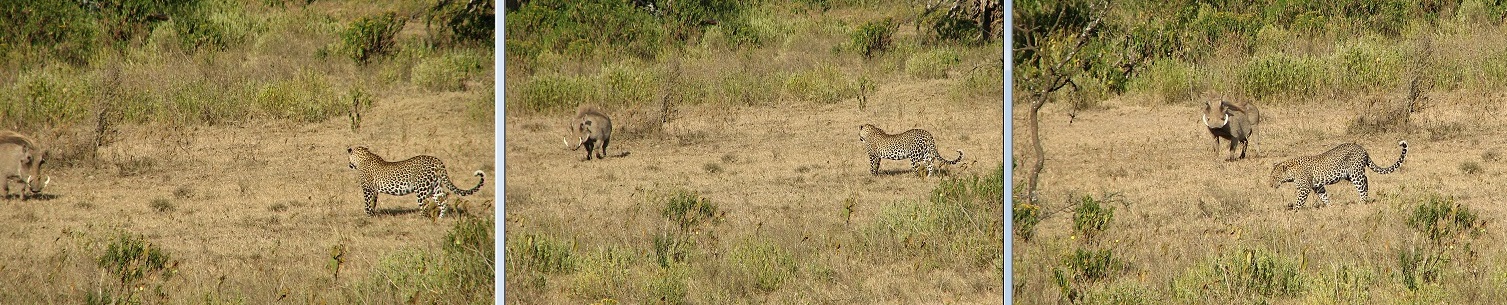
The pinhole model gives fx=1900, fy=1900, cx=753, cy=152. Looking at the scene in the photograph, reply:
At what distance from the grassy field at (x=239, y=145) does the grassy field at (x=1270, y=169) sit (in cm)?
207

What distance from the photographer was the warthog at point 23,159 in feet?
21.5

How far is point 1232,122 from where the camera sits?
685 centimetres

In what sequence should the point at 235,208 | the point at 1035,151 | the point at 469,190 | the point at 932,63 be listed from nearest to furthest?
the point at 235,208 → the point at 469,190 → the point at 932,63 → the point at 1035,151

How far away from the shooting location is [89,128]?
21.6 ft

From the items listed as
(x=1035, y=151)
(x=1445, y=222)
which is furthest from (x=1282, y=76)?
(x=1035, y=151)

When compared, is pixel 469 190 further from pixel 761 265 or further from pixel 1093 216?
pixel 1093 216

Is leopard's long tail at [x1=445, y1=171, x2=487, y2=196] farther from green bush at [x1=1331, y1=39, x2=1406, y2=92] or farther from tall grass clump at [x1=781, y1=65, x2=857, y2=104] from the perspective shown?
green bush at [x1=1331, y1=39, x2=1406, y2=92]

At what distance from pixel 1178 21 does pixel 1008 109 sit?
737mm

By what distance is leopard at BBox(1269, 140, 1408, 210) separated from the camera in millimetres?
6773

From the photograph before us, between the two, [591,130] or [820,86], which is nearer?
[591,130]

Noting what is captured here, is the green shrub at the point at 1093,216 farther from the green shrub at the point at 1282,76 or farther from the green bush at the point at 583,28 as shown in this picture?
the green bush at the point at 583,28

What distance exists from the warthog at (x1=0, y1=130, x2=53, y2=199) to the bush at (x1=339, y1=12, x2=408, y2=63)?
3.63 feet

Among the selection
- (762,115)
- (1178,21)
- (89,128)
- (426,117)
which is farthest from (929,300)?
(89,128)

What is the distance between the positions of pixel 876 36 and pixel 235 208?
2309 millimetres
